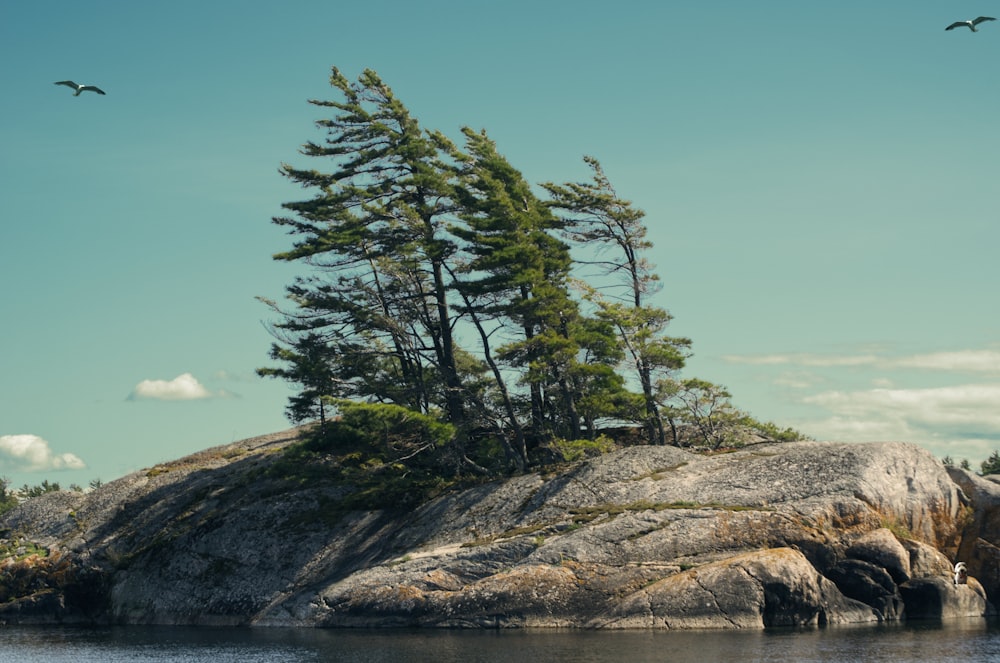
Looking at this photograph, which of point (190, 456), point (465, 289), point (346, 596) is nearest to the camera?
point (346, 596)

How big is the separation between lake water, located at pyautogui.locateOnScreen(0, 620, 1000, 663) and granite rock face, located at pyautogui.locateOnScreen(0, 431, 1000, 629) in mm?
1980

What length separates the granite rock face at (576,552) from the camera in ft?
157

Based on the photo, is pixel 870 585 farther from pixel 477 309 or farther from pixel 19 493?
pixel 19 493

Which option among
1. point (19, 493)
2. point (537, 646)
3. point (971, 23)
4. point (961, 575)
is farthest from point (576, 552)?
point (19, 493)

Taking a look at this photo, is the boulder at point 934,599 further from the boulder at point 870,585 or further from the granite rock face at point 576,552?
the boulder at point 870,585

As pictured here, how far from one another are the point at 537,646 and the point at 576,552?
27.3 ft

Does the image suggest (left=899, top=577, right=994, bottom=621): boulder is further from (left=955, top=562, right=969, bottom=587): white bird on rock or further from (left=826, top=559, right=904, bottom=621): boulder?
(left=955, top=562, right=969, bottom=587): white bird on rock

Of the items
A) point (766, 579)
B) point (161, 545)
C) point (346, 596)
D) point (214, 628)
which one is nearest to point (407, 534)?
point (346, 596)

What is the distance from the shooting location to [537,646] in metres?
42.4

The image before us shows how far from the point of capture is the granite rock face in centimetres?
4797

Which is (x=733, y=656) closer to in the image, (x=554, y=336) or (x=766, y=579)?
(x=766, y=579)

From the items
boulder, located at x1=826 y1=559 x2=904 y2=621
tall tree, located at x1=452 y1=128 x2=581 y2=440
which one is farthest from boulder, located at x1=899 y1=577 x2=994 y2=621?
tall tree, located at x1=452 y1=128 x2=581 y2=440

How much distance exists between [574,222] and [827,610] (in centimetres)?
2849

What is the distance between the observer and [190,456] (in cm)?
8188
